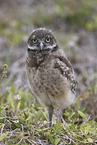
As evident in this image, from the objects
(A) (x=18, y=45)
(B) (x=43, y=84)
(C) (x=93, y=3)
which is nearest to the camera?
(B) (x=43, y=84)

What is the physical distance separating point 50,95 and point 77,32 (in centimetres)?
534

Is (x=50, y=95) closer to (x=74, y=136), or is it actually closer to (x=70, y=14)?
(x=74, y=136)

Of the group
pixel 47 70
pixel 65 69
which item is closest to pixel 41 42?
pixel 47 70

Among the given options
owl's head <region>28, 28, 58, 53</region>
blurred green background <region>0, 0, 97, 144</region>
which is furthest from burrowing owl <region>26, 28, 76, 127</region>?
blurred green background <region>0, 0, 97, 144</region>

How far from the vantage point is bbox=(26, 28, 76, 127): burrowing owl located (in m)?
3.43

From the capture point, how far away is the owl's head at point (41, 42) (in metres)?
3.46

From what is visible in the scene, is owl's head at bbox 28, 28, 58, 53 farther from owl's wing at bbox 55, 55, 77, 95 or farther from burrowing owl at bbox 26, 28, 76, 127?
owl's wing at bbox 55, 55, 77, 95

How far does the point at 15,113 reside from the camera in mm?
3928

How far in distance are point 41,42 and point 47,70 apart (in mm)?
398

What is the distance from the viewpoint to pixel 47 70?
3.42 meters

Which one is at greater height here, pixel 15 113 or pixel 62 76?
pixel 62 76

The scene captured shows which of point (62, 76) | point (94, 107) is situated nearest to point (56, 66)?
point (62, 76)

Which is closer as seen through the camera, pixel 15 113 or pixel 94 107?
pixel 15 113

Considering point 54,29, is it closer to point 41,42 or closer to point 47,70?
point 41,42
